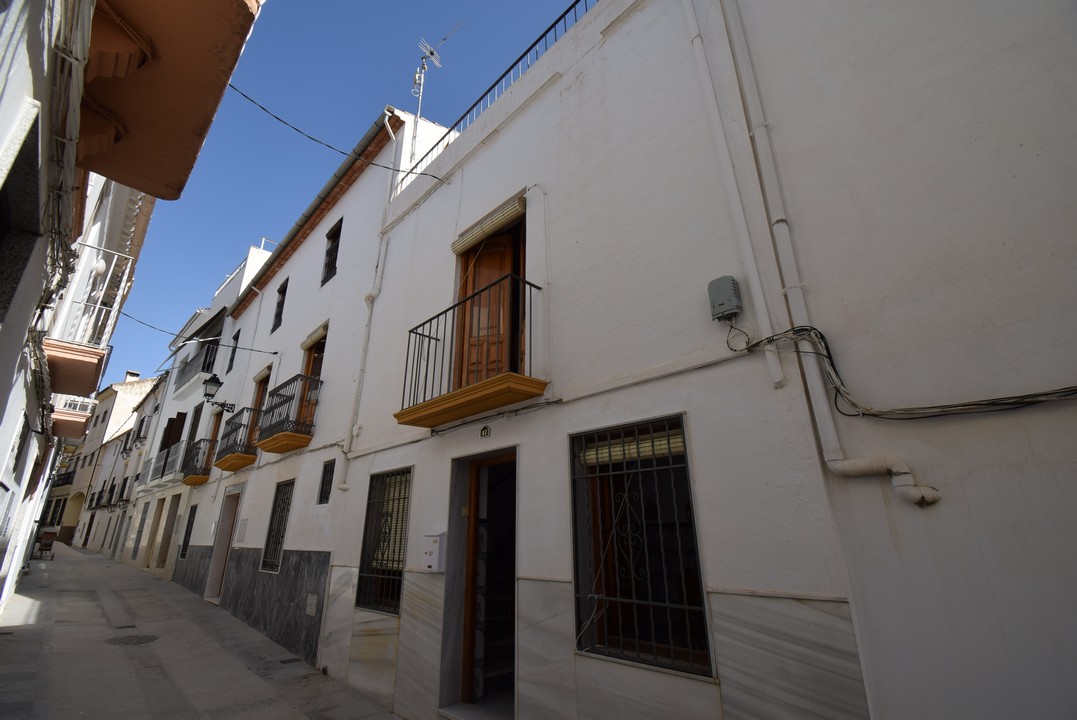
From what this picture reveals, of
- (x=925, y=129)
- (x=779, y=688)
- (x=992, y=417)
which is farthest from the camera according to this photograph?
(x=925, y=129)

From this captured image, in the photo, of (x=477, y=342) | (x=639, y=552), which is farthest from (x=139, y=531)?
(x=639, y=552)

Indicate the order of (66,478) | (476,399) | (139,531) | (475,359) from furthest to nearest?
(66,478), (139,531), (475,359), (476,399)

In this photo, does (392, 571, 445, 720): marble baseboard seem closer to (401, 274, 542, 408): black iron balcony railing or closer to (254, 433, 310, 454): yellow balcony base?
(401, 274, 542, 408): black iron balcony railing

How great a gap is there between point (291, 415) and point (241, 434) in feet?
9.48

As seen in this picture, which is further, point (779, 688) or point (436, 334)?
point (436, 334)

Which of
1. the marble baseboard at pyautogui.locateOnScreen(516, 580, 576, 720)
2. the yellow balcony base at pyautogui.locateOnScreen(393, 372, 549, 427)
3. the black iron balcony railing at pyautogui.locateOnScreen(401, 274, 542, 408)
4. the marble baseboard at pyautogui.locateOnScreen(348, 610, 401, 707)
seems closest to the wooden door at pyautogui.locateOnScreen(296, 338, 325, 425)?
the black iron balcony railing at pyautogui.locateOnScreen(401, 274, 542, 408)

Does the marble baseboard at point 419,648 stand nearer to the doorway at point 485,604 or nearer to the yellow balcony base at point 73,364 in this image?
the doorway at point 485,604

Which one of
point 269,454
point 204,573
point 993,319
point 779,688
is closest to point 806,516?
point 779,688

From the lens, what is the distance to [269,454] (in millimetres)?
9391

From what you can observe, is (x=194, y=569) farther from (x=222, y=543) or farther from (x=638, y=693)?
(x=638, y=693)

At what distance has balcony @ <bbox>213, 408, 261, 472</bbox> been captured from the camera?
32.7 ft

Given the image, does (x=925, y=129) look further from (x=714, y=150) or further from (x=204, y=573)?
(x=204, y=573)

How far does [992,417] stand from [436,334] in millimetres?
4727

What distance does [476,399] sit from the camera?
4445 mm
